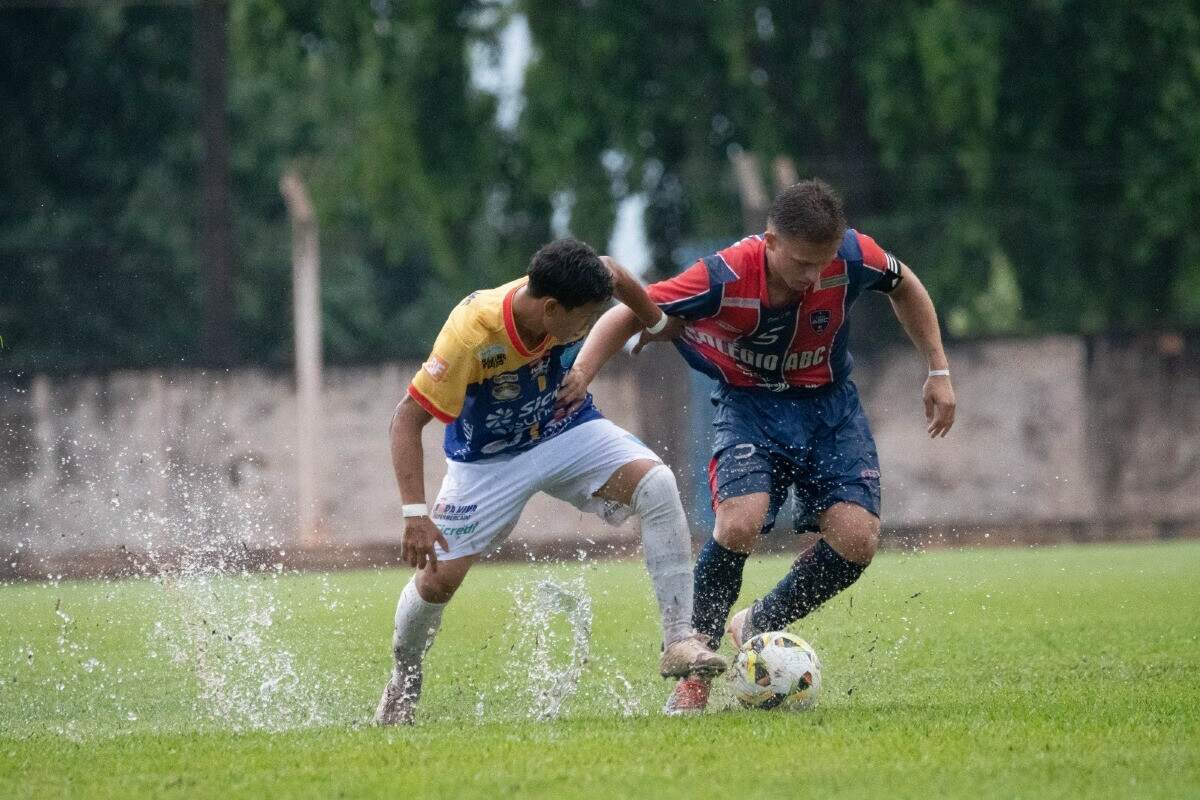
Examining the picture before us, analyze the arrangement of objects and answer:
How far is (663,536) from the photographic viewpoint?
636cm

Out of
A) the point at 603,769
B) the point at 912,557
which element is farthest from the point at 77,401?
the point at 603,769

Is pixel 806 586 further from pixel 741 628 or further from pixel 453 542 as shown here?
pixel 453 542

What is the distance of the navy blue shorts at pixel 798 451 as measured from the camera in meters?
6.59

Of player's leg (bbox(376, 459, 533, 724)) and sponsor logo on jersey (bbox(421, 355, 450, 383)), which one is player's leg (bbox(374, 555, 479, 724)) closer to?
player's leg (bbox(376, 459, 533, 724))

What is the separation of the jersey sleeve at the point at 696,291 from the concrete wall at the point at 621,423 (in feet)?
28.0

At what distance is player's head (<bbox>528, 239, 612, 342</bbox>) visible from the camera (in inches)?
232

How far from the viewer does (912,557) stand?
13.8 metres

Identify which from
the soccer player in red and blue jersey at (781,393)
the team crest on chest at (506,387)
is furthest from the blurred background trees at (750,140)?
the team crest on chest at (506,387)

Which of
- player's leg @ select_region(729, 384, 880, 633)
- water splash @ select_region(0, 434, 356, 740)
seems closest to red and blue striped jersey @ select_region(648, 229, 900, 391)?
player's leg @ select_region(729, 384, 880, 633)

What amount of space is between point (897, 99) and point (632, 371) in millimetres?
4612

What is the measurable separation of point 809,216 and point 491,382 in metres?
1.29

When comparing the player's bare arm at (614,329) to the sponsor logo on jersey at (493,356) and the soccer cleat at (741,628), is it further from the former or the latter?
the soccer cleat at (741,628)

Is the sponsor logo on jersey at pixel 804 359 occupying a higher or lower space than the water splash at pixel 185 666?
higher

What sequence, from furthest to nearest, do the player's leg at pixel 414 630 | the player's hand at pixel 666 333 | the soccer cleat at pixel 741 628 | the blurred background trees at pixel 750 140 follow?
1. the blurred background trees at pixel 750 140
2. the soccer cleat at pixel 741 628
3. the player's hand at pixel 666 333
4. the player's leg at pixel 414 630
